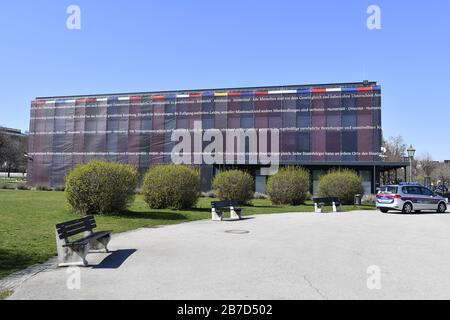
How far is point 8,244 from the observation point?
1016cm

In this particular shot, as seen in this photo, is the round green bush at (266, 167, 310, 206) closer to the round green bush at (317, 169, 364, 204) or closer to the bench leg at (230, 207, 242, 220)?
the round green bush at (317, 169, 364, 204)

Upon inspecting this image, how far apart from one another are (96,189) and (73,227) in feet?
29.7

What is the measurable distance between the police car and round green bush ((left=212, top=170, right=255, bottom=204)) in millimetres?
7703

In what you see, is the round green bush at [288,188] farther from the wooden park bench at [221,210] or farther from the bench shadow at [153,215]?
the bench shadow at [153,215]

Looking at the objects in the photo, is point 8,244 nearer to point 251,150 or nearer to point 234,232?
A: point 234,232

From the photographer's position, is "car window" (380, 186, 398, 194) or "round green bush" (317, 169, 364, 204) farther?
"round green bush" (317, 169, 364, 204)

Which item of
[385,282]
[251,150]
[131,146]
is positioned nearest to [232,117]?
[251,150]

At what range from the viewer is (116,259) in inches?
345

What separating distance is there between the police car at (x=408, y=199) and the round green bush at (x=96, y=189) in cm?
1369

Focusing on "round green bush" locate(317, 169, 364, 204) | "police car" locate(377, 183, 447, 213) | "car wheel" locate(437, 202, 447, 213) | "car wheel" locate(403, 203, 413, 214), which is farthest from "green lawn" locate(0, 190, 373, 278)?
"car wheel" locate(437, 202, 447, 213)

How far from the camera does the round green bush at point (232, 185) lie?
26.3m

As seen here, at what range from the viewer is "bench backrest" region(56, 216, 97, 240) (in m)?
8.29

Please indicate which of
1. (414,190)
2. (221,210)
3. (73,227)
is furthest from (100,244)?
(414,190)
